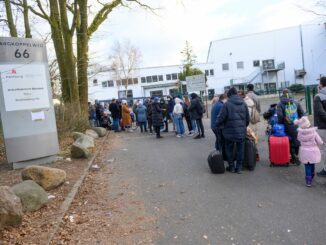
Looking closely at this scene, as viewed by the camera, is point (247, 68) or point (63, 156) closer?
point (63, 156)

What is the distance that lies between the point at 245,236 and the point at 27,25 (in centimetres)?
1709

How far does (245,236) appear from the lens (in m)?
4.69

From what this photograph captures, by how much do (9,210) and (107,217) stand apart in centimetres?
145

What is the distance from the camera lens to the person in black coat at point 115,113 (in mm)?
20312

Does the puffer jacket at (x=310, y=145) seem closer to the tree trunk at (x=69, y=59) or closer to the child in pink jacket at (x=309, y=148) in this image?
the child in pink jacket at (x=309, y=148)

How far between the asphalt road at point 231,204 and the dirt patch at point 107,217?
0.23 m

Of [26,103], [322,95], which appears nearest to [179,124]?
[26,103]

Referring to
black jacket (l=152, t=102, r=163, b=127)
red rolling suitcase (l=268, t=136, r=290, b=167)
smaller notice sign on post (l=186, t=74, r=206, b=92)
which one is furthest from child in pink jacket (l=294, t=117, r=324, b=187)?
smaller notice sign on post (l=186, t=74, r=206, b=92)

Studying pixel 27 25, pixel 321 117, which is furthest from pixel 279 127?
pixel 27 25

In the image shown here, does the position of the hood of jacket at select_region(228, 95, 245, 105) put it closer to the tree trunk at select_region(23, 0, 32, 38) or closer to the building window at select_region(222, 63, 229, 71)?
the tree trunk at select_region(23, 0, 32, 38)

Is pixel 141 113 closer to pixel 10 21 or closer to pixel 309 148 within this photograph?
pixel 10 21

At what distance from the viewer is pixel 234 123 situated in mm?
8008

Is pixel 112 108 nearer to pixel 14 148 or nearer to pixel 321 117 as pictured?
pixel 14 148

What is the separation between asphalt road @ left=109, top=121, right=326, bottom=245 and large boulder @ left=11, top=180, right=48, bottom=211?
1.79 m
